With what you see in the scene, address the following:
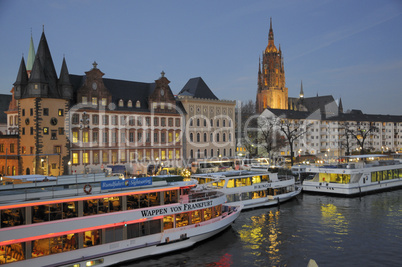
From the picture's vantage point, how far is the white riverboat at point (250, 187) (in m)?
42.9

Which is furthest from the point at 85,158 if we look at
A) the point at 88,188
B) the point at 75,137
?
→ the point at 88,188

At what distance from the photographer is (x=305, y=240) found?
31.8 metres

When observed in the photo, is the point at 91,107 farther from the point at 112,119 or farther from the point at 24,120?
the point at 24,120

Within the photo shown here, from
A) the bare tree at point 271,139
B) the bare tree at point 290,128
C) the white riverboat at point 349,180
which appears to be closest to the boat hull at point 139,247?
the white riverboat at point 349,180

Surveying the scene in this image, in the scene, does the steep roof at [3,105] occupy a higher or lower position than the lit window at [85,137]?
higher

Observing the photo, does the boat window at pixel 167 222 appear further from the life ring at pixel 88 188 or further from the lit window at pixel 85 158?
the lit window at pixel 85 158

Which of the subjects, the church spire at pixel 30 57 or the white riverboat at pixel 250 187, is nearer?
the white riverboat at pixel 250 187

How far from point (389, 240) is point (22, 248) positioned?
91.7 feet

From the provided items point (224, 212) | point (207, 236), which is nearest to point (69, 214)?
point (207, 236)

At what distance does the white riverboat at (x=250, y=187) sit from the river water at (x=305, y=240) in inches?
55.9

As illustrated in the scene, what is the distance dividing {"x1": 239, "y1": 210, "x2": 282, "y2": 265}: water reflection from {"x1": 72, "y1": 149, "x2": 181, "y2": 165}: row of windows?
28.7 metres

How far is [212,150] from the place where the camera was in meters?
80.9

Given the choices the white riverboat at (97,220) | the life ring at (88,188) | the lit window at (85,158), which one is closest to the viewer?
the white riverboat at (97,220)

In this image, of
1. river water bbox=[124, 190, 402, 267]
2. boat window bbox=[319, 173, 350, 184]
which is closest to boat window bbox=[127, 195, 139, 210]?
river water bbox=[124, 190, 402, 267]
